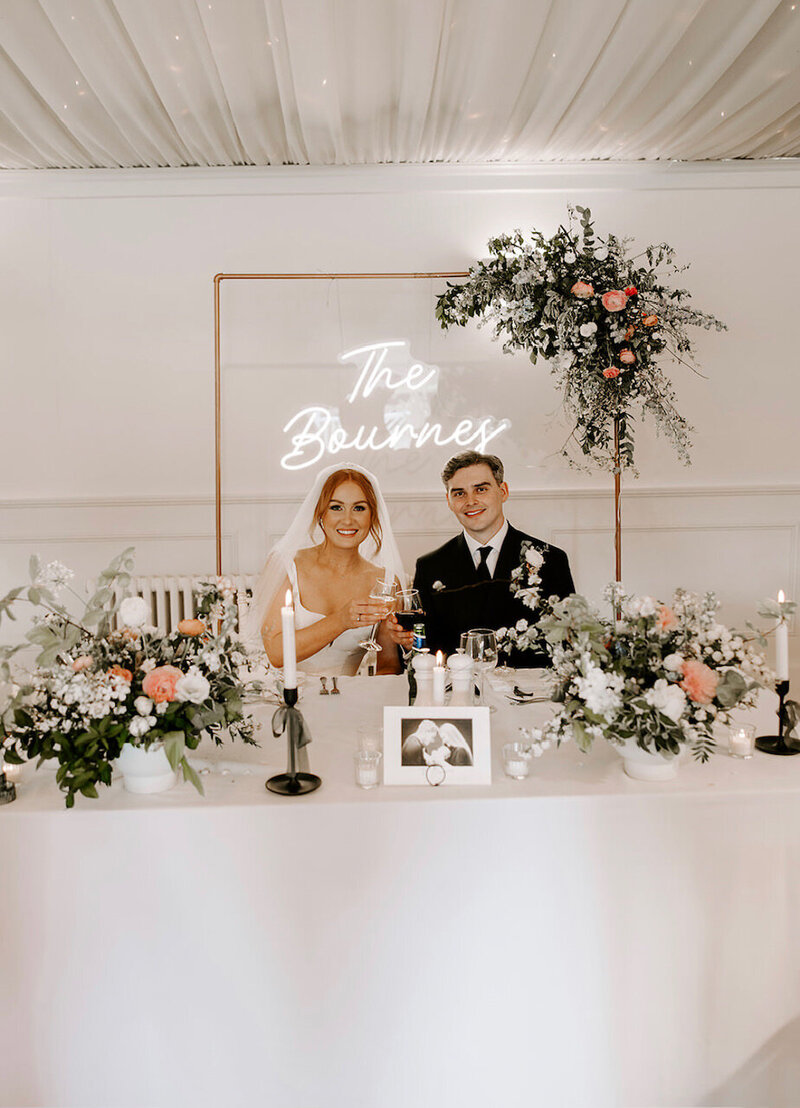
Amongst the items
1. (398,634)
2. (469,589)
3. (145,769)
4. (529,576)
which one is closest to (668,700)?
(145,769)

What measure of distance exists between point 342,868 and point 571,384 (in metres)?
2.93

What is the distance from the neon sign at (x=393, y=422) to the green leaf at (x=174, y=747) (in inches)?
120

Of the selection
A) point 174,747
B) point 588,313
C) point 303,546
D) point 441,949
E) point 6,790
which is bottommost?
point 441,949

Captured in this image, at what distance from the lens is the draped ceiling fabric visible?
9.85 ft

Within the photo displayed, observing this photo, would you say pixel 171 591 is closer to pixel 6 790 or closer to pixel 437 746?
pixel 6 790

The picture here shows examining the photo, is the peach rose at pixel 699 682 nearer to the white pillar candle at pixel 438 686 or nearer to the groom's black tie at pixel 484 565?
the white pillar candle at pixel 438 686

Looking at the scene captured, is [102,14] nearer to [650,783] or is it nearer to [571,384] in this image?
[571,384]

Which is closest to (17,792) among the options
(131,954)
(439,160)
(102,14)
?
(131,954)

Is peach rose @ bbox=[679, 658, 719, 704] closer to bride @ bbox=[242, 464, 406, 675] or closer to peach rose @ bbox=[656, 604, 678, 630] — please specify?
peach rose @ bbox=[656, 604, 678, 630]

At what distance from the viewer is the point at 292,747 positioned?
1753mm

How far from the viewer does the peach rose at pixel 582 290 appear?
3571 millimetres

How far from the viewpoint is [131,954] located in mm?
1656

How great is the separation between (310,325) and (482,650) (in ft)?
9.44

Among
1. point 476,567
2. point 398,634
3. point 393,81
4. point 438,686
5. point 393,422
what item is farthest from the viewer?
point 393,422
